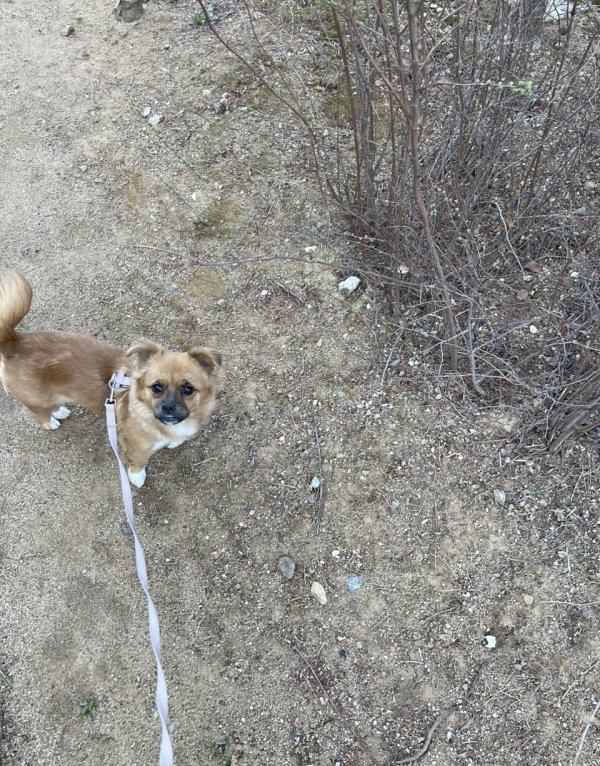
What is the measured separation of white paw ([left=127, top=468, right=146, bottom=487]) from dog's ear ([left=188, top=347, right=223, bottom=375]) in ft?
2.80

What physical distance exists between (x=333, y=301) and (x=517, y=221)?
1366 millimetres

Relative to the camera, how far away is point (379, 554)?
Answer: 10.2 feet

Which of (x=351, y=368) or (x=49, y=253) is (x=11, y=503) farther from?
(x=351, y=368)

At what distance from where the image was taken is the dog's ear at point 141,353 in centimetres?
298

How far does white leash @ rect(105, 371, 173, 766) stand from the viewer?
2.24 metres

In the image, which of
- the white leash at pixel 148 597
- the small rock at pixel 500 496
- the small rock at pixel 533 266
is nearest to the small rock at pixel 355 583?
the small rock at pixel 500 496

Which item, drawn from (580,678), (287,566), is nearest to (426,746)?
(580,678)

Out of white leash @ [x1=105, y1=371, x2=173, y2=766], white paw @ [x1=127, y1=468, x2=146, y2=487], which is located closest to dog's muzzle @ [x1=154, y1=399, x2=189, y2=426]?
white leash @ [x1=105, y1=371, x2=173, y2=766]

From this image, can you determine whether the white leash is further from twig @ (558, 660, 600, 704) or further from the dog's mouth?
twig @ (558, 660, 600, 704)

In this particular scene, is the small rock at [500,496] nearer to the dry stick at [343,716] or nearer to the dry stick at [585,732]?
the dry stick at [585,732]

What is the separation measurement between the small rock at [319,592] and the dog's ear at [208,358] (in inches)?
53.4

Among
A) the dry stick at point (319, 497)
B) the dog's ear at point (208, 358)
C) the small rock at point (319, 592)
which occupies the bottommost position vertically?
the small rock at point (319, 592)

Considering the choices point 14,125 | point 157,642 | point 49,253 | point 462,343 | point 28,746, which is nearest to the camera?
point 157,642

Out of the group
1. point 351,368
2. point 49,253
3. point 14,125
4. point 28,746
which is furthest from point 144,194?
point 28,746
